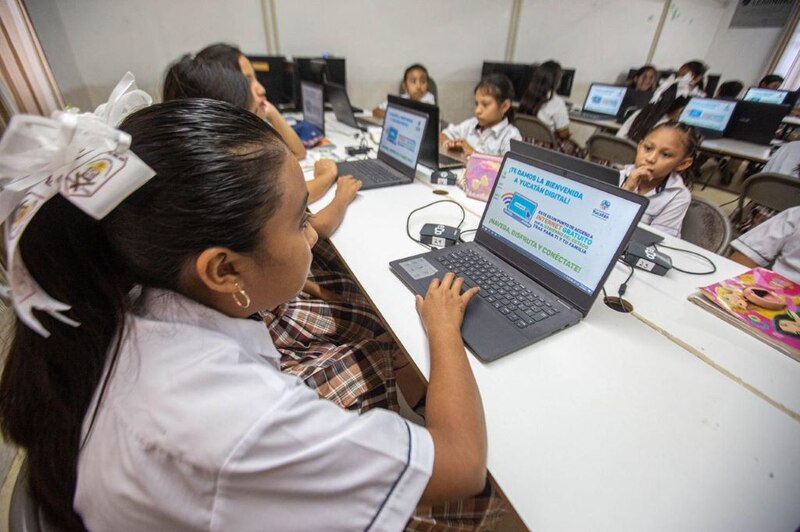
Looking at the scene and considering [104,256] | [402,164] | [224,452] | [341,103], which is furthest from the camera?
[341,103]

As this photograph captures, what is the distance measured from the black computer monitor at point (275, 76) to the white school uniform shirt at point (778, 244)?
3206mm

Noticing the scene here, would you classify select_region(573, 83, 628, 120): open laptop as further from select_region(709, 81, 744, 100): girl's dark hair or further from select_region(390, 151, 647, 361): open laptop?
select_region(390, 151, 647, 361): open laptop

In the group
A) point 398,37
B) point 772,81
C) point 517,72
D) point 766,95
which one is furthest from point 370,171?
point 772,81

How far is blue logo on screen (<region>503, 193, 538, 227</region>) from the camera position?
0.88 metres

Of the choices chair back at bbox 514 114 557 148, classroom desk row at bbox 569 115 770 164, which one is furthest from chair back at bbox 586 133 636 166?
classroom desk row at bbox 569 115 770 164

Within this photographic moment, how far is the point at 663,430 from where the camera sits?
0.56 meters

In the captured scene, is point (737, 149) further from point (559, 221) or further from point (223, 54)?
point (223, 54)

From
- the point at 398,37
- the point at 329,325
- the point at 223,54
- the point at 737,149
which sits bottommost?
the point at 329,325

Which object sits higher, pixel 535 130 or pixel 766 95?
pixel 766 95

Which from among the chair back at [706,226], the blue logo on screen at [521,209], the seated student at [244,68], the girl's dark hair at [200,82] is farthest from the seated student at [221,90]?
the chair back at [706,226]

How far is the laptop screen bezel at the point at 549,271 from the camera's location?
681 mm

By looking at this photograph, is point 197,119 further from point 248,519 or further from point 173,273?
point 248,519

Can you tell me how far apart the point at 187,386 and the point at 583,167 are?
1054 mm

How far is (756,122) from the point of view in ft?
10.1
